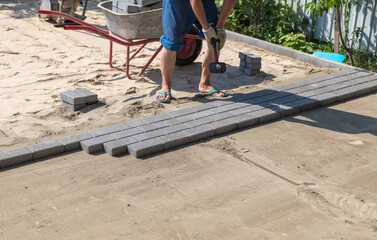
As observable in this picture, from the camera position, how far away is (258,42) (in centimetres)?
800

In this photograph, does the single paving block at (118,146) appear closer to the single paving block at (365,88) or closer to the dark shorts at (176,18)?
the dark shorts at (176,18)

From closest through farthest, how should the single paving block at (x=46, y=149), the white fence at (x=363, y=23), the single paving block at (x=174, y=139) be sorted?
1. the single paving block at (x=46, y=149)
2. the single paving block at (x=174, y=139)
3. the white fence at (x=363, y=23)

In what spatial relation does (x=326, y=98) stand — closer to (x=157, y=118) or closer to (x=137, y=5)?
(x=157, y=118)

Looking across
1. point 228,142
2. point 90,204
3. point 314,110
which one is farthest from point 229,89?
point 90,204

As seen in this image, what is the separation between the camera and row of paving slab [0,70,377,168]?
4.43 meters

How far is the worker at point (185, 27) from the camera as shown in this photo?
548 centimetres

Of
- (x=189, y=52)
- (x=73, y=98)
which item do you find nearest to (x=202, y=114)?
(x=73, y=98)

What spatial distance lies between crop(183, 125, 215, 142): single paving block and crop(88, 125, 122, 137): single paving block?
0.65 m

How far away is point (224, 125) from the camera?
16.2 feet

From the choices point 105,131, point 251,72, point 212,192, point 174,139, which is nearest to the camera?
point 212,192

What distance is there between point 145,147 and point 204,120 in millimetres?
857

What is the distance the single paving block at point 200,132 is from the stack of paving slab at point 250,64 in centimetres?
196

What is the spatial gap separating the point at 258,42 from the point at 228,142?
364 cm

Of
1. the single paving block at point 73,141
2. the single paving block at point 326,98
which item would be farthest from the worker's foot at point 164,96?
the single paving block at point 326,98
